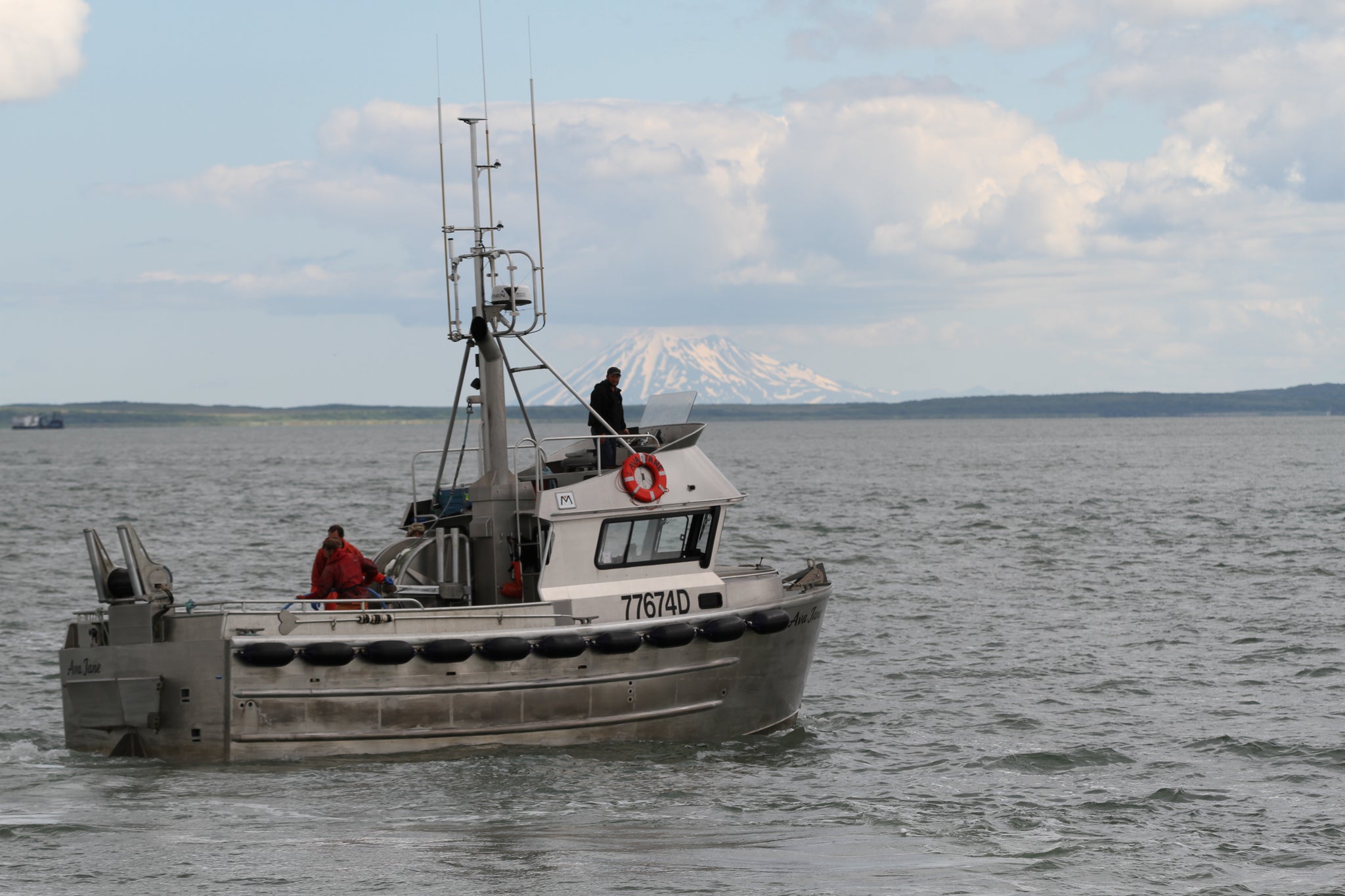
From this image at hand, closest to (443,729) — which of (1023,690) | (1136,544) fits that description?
(1023,690)

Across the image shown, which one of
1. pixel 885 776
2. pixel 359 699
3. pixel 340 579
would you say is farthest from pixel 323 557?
pixel 885 776

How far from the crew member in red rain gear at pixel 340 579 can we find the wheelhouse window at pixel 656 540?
233 centimetres

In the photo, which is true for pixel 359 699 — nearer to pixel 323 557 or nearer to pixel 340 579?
pixel 340 579

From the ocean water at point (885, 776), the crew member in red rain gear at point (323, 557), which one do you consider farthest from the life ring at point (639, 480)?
the crew member in red rain gear at point (323, 557)

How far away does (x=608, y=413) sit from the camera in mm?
14922

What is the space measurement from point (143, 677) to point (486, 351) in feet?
14.8

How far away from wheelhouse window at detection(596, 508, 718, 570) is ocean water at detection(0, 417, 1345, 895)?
6.21ft

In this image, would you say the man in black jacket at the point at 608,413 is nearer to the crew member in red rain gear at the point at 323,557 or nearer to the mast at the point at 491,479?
the mast at the point at 491,479

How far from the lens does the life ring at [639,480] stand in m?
14.0

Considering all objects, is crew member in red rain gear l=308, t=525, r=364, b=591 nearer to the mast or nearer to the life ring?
the mast

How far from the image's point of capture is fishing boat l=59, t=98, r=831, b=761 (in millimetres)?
12586

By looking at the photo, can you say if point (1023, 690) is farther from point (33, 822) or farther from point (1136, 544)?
point (1136, 544)

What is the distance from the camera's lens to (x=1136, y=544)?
3638 cm

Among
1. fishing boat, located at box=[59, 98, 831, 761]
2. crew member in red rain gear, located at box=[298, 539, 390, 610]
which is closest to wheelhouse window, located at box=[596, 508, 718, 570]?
fishing boat, located at box=[59, 98, 831, 761]
